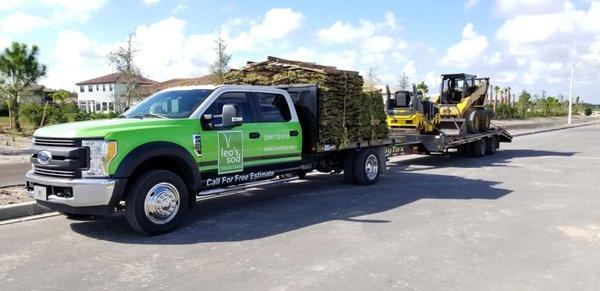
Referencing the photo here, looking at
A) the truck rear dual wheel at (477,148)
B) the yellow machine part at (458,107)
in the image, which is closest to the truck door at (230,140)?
the yellow machine part at (458,107)

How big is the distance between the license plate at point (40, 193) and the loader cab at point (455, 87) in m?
15.3

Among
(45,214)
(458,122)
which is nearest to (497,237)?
(45,214)

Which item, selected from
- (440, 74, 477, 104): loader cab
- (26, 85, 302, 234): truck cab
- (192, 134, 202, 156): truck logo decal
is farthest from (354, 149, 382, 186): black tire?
(440, 74, 477, 104): loader cab

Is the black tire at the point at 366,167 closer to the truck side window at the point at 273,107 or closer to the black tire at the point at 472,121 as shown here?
the truck side window at the point at 273,107

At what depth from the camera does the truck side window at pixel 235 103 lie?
7.66m

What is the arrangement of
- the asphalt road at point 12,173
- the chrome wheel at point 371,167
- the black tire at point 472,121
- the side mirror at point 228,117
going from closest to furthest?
the side mirror at point 228,117, the asphalt road at point 12,173, the chrome wheel at point 371,167, the black tire at point 472,121

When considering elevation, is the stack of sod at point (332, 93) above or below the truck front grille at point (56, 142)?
above

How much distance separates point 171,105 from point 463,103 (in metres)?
13.2

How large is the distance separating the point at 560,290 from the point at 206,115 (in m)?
4.83

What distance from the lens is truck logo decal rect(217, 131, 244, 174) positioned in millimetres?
7586

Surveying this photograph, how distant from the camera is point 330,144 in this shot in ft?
32.7

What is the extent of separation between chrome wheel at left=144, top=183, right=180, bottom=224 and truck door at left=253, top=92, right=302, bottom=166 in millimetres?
1910

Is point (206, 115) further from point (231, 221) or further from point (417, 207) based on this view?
point (417, 207)

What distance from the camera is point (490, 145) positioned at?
741 inches
